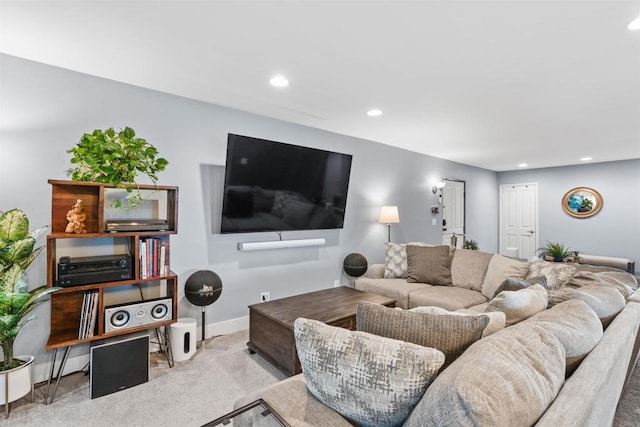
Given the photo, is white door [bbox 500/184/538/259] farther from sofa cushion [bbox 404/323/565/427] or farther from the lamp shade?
sofa cushion [bbox 404/323/565/427]

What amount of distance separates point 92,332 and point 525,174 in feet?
Answer: 27.0

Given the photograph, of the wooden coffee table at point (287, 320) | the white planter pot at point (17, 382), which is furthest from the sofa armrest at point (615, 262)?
the white planter pot at point (17, 382)

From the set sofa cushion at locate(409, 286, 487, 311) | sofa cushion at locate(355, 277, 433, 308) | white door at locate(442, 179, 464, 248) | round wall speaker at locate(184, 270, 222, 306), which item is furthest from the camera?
white door at locate(442, 179, 464, 248)

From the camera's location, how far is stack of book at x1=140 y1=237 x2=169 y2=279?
2.36 metres

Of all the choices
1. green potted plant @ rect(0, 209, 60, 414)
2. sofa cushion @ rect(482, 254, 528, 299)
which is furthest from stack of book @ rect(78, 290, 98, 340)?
sofa cushion @ rect(482, 254, 528, 299)

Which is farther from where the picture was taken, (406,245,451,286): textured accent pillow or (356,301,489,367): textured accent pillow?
(406,245,451,286): textured accent pillow

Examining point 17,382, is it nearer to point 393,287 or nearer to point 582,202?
point 393,287

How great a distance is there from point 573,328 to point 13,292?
2832 mm

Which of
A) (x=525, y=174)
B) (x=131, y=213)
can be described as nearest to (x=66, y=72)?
(x=131, y=213)

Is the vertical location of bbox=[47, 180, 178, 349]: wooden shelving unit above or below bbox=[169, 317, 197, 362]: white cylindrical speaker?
above

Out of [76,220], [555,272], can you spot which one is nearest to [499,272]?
[555,272]

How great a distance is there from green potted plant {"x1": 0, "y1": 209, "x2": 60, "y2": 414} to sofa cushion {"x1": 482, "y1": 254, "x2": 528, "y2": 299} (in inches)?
136

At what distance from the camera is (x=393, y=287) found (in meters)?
3.43

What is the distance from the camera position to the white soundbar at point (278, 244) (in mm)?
3346
